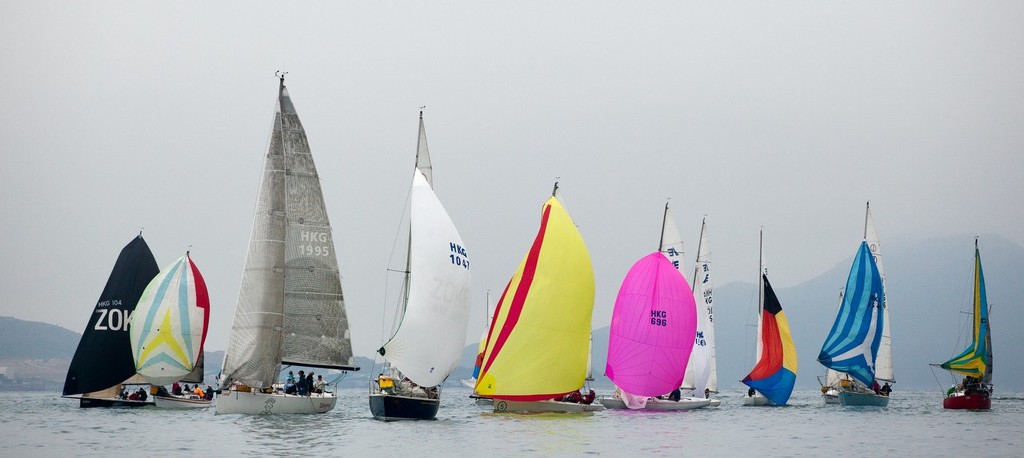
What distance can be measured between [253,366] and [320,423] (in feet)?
10.9

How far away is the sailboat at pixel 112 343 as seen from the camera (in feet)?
164

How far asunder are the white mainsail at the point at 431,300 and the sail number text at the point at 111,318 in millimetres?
17689

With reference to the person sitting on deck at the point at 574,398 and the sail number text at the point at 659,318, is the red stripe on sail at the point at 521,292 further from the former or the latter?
the sail number text at the point at 659,318

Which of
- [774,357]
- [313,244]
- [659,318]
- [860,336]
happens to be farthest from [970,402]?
[313,244]

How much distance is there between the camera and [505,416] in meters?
44.6

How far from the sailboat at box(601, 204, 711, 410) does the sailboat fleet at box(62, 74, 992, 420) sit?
60 mm

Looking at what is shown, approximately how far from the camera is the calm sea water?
30.9m

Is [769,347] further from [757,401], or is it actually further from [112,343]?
[112,343]

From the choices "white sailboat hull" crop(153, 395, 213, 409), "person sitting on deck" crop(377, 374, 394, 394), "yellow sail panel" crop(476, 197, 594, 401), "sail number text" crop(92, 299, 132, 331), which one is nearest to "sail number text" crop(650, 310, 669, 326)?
"yellow sail panel" crop(476, 197, 594, 401)

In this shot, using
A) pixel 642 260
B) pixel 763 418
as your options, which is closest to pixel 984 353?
pixel 763 418

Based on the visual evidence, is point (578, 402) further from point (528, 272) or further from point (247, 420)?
point (247, 420)

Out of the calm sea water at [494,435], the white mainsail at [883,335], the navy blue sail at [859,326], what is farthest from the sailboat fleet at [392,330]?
the white mainsail at [883,335]

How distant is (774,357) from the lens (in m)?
59.8

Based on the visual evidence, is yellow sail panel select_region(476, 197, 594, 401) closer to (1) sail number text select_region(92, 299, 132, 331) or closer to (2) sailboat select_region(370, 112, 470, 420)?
(2) sailboat select_region(370, 112, 470, 420)
